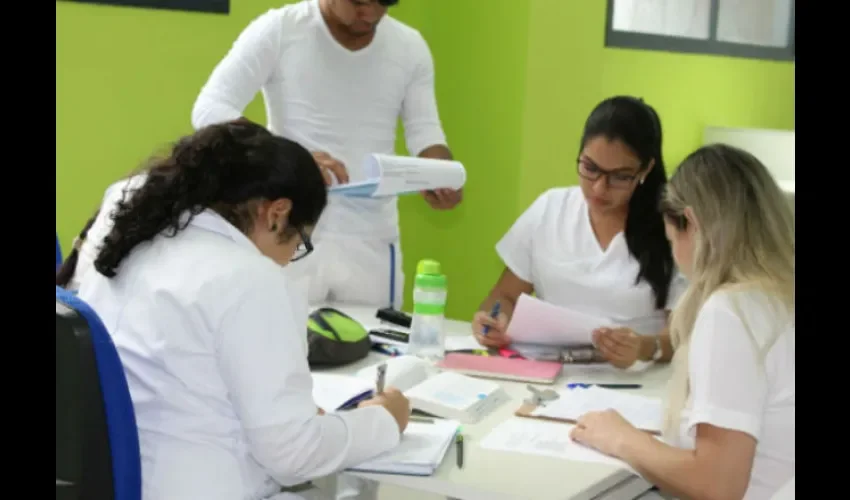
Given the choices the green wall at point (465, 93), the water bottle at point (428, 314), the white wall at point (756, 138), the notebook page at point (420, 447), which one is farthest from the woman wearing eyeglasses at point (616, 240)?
the white wall at point (756, 138)

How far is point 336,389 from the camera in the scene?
1645 millimetres

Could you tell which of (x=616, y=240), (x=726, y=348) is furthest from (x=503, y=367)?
(x=726, y=348)

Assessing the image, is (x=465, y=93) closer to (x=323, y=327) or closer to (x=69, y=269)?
(x=323, y=327)

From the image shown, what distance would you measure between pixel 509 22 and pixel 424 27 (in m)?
0.47

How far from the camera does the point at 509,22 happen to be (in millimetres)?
3592

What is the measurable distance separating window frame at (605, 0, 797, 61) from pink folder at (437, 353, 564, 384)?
228 cm

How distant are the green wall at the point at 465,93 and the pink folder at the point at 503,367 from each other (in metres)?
1.57

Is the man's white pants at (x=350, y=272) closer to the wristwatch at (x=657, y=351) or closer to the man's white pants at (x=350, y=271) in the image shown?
the man's white pants at (x=350, y=271)

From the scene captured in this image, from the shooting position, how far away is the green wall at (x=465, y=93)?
2.91 meters

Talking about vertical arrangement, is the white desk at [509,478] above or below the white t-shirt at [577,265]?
below

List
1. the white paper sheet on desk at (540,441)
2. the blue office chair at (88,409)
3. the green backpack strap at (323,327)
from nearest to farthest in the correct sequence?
the blue office chair at (88,409) → the white paper sheet on desk at (540,441) → the green backpack strap at (323,327)
